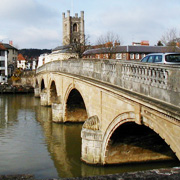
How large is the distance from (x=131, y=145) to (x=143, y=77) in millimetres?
5182

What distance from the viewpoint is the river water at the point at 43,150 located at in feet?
40.7

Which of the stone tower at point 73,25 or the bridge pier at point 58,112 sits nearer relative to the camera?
the bridge pier at point 58,112

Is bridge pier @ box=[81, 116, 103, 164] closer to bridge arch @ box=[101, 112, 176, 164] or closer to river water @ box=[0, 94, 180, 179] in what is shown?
bridge arch @ box=[101, 112, 176, 164]

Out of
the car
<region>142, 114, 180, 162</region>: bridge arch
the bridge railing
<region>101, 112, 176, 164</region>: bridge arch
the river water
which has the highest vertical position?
Answer: the car

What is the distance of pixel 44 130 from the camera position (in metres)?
20.7

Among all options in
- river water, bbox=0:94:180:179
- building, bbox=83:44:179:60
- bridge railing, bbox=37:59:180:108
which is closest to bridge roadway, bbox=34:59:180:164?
bridge railing, bbox=37:59:180:108

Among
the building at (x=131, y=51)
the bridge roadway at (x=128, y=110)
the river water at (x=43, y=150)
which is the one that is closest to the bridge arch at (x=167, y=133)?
the bridge roadway at (x=128, y=110)

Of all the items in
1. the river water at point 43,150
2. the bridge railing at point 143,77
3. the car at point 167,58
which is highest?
the car at point 167,58

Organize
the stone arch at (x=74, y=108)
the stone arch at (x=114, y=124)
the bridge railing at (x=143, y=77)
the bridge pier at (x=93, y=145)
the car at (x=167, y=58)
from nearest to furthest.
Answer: the bridge railing at (x=143, y=77)
the stone arch at (x=114, y=124)
the car at (x=167, y=58)
the bridge pier at (x=93, y=145)
the stone arch at (x=74, y=108)

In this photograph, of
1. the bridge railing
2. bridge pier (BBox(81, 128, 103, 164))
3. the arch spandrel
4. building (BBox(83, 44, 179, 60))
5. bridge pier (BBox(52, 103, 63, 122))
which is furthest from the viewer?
building (BBox(83, 44, 179, 60))

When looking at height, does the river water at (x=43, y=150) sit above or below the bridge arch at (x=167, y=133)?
below

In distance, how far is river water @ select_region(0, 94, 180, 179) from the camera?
40.7ft

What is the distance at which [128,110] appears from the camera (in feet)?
30.5

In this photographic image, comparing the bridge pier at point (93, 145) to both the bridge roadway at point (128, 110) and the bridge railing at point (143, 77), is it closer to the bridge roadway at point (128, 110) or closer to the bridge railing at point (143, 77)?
the bridge roadway at point (128, 110)
